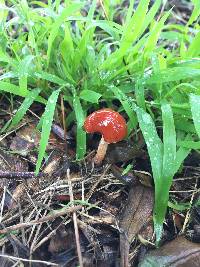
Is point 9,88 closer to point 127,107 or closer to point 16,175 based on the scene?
point 16,175

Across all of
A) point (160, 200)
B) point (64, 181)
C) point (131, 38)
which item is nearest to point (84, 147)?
point (64, 181)

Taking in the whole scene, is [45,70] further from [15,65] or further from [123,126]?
[123,126]

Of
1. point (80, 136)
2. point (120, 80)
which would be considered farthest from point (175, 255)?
point (120, 80)

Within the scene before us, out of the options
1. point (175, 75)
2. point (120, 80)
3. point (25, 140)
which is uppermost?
point (175, 75)

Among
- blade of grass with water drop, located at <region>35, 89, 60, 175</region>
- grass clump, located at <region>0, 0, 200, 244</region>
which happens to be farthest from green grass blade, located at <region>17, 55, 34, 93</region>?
blade of grass with water drop, located at <region>35, 89, 60, 175</region>

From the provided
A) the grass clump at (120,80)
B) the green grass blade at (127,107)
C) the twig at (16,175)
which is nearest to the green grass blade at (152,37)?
the grass clump at (120,80)
